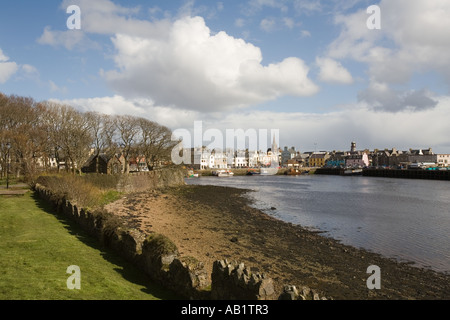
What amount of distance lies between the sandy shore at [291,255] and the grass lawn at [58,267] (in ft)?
19.1

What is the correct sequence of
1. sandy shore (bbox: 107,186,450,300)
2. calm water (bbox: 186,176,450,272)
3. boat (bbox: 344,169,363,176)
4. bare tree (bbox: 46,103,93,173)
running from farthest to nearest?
1. boat (bbox: 344,169,363,176)
2. bare tree (bbox: 46,103,93,173)
3. calm water (bbox: 186,176,450,272)
4. sandy shore (bbox: 107,186,450,300)

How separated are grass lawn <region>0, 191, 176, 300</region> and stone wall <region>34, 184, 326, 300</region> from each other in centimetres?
44

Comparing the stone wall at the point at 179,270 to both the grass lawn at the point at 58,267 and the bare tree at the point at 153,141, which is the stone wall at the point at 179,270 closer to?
the grass lawn at the point at 58,267

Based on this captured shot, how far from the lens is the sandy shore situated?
14.7 metres

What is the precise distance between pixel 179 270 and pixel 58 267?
4.58 meters

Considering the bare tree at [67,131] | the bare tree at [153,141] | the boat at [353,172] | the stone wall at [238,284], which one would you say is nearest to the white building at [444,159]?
the boat at [353,172]

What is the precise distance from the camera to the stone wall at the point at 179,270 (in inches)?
343

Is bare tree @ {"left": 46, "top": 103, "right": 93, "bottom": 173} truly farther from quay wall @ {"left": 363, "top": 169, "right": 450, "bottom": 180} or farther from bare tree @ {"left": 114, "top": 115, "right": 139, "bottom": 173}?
quay wall @ {"left": 363, "top": 169, "right": 450, "bottom": 180}

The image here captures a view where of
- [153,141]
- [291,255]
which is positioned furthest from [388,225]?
[153,141]

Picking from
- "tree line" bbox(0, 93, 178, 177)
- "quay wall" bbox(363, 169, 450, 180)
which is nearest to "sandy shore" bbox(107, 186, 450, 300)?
"tree line" bbox(0, 93, 178, 177)

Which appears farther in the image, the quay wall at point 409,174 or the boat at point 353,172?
the boat at point 353,172
